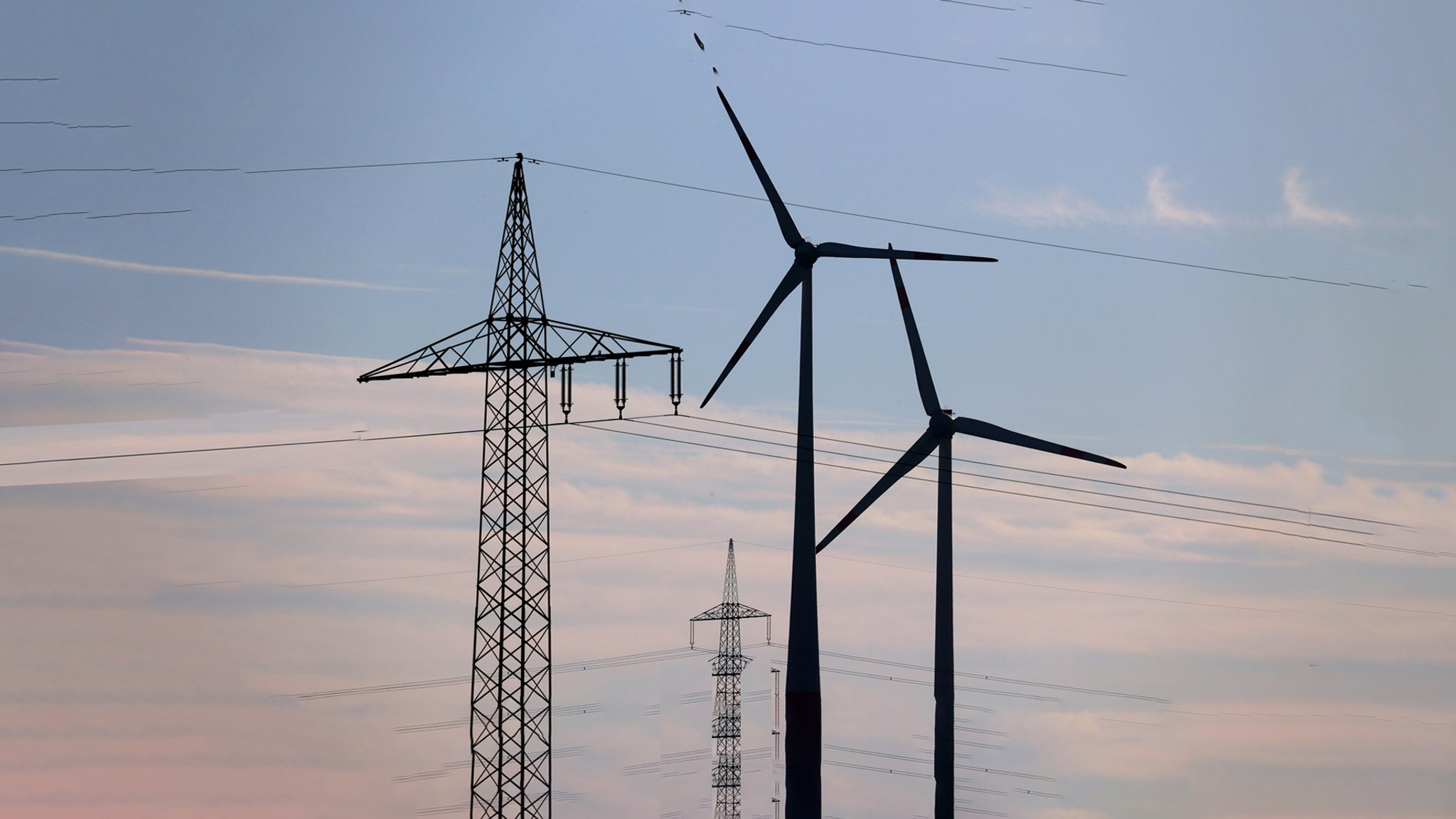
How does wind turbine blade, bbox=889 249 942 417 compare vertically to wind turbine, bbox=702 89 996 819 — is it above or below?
above

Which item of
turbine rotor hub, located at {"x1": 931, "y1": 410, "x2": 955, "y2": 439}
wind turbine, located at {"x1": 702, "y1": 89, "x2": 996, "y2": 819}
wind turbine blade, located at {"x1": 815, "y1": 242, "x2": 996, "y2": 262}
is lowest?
wind turbine, located at {"x1": 702, "y1": 89, "x2": 996, "y2": 819}

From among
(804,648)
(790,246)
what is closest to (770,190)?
(790,246)

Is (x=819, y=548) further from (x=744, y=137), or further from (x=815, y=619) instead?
(x=744, y=137)

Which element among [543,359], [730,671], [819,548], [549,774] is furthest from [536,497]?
[730,671]

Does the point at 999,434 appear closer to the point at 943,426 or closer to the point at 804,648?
the point at 943,426

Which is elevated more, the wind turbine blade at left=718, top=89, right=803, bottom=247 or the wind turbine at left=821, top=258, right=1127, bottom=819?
the wind turbine blade at left=718, top=89, right=803, bottom=247
